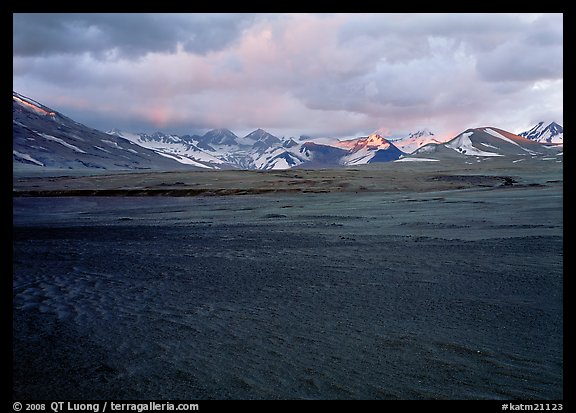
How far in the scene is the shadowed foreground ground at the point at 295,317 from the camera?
290 inches

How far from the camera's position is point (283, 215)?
33.2 metres

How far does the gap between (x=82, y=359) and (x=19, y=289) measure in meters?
6.61

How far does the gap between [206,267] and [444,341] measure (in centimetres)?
934

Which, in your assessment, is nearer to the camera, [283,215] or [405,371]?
[405,371]

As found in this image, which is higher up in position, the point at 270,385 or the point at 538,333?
the point at 538,333

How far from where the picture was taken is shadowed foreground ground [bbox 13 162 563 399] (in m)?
7.36

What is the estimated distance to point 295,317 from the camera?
Answer: 1052cm
